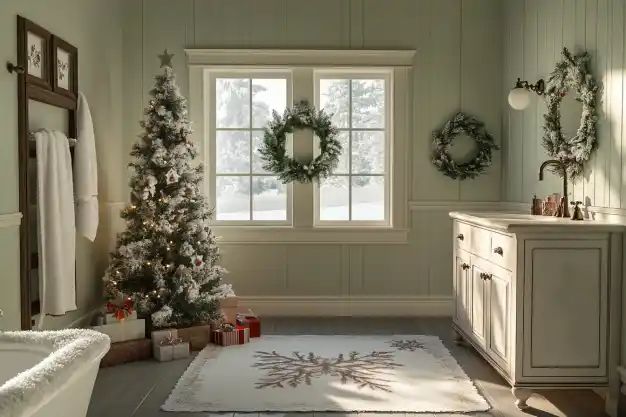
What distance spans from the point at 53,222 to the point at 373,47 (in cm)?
334

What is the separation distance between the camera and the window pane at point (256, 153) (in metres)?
6.35

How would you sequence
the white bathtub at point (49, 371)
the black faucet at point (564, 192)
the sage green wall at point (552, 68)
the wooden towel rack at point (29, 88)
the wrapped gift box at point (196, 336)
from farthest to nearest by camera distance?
the wrapped gift box at point (196, 336)
the black faucet at point (564, 192)
the wooden towel rack at point (29, 88)
the sage green wall at point (552, 68)
the white bathtub at point (49, 371)

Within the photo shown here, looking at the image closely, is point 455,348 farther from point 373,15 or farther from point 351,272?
point 373,15

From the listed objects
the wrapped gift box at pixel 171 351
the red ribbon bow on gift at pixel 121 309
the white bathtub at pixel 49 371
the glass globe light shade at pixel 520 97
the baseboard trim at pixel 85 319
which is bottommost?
the wrapped gift box at pixel 171 351

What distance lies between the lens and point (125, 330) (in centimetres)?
485

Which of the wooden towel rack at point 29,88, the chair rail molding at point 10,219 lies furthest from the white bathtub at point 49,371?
the wooden towel rack at point 29,88

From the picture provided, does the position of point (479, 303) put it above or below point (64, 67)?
below

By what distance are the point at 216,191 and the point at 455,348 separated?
260 cm

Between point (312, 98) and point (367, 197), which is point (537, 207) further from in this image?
point (312, 98)

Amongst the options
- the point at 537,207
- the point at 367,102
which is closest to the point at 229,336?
the point at 537,207

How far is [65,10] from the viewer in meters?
4.88

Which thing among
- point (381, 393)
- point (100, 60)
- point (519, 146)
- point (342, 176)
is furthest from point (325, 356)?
point (100, 60)

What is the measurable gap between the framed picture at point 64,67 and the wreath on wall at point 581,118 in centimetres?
334

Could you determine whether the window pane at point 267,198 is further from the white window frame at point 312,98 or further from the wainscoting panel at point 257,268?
the wainscoting panel at point 257,268
